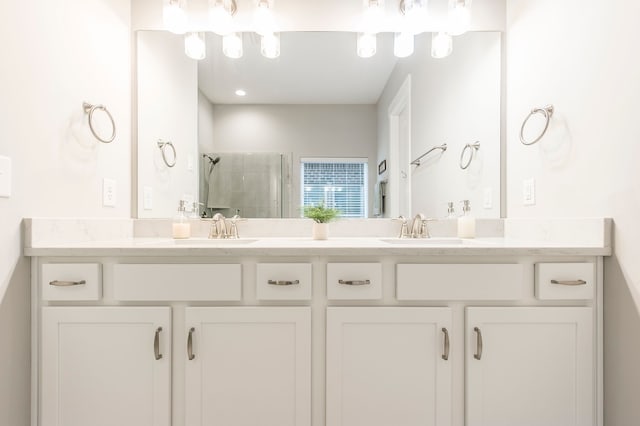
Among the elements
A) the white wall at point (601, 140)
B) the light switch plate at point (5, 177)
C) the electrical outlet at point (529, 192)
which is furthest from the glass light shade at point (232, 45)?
the electrical outlet at point (529, 192)

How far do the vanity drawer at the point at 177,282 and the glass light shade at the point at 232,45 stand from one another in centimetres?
113

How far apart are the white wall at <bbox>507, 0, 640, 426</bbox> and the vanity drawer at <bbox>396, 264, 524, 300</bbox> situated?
0.34 m

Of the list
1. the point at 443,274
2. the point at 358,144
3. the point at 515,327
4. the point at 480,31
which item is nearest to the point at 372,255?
the point at 443,274

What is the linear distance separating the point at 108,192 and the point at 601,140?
197 centimetres

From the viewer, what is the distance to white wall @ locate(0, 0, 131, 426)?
1.06 metres

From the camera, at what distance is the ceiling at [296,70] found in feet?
5.55

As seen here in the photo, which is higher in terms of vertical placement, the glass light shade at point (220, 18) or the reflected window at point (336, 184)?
the glass light shade at point (220, 18)

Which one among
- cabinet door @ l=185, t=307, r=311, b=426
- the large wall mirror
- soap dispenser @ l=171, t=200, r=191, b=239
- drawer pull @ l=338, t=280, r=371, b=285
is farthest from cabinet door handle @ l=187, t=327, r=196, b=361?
the large wall mirror

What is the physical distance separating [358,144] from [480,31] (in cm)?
84

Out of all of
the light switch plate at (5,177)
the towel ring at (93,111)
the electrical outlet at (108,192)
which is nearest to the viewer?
the light switch plate at (5,177)

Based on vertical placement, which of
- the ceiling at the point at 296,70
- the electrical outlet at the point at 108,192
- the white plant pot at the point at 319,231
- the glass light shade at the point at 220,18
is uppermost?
the glass light shade at the point at 220,18

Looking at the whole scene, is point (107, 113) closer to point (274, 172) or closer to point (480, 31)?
point (274, 172)

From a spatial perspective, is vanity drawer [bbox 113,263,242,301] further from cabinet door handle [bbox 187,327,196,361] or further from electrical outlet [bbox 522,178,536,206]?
electrical outlet [bbox 522,178,536,206]

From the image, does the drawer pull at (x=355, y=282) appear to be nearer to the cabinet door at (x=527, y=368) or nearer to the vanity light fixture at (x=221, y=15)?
the cabinet door at (x=527, y=368)
